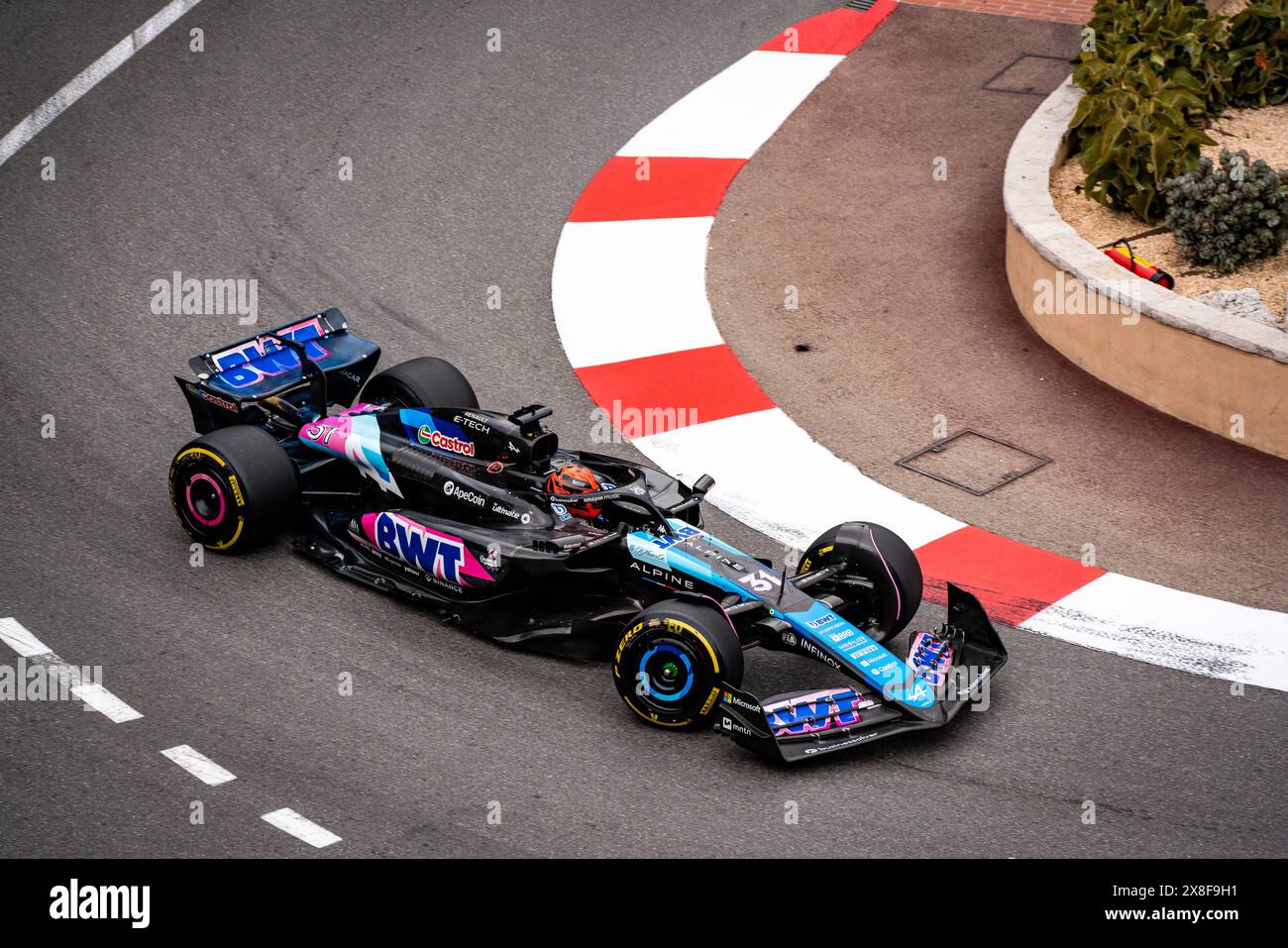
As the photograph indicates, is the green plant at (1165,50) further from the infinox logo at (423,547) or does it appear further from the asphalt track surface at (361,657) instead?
the infinox logo at (423,547)

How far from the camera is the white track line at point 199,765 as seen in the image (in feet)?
19.8

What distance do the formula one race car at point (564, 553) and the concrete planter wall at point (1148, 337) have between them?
103 inches

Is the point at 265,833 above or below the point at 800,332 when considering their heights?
below

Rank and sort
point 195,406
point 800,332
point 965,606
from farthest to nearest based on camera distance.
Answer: point 800,332
point 195,406
point 965,606

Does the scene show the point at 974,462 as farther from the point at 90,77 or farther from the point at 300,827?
the point at 90,77

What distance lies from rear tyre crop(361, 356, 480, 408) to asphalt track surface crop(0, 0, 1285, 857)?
0.76 meters

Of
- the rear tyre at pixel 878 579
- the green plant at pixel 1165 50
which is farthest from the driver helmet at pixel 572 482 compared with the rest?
the green plant at pixel 1165 50

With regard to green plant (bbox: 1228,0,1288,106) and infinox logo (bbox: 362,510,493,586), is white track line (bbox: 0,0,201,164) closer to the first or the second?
infinox logo (bbox: 362,510,493,586)

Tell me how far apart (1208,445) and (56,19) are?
988 cm

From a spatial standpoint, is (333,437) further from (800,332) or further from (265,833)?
(800,332)

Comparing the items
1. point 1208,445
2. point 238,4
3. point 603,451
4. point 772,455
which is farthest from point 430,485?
point 238,4

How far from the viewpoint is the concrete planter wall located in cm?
816

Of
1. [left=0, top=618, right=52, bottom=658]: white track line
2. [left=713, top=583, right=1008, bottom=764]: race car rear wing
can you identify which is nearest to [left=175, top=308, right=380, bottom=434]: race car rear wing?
[left=0, top=618, right=52, bottom=658]: white track line

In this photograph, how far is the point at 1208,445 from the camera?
840 centimetres
